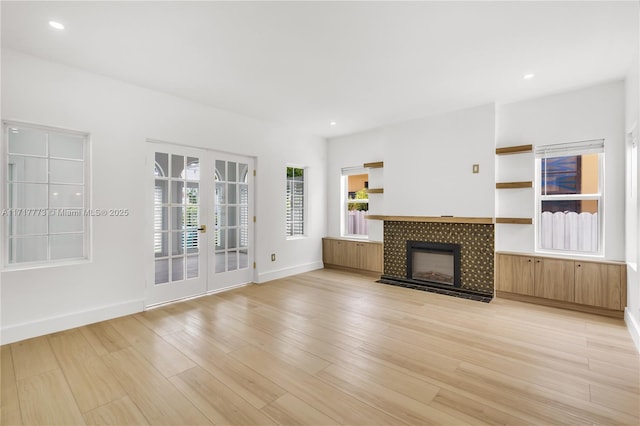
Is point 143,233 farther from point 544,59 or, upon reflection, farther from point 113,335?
point 544,59

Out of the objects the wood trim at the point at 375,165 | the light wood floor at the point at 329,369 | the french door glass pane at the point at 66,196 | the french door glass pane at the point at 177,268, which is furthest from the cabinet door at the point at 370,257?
the french door glass pane at the point at 66,196

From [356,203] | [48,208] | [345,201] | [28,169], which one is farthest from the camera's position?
[345,201]

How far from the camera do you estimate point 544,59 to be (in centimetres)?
306

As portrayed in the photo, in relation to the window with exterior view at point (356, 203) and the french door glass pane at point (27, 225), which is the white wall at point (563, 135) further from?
the french door glass pane at point (27, 225)

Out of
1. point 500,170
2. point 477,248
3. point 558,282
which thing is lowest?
point 558,282

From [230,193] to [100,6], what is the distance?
2.87 m

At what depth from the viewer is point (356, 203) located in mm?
6301

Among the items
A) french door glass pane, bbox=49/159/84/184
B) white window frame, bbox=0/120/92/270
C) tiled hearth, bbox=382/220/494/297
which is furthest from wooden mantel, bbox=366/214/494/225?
french door glass pane, bbox=49/159/84/184

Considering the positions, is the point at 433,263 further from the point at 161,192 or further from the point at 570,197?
the point at 161,192

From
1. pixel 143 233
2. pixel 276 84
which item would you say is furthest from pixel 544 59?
pixel 143 233

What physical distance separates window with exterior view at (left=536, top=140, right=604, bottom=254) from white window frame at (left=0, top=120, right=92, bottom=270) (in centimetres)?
562

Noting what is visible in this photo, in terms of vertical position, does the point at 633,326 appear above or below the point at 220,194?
below

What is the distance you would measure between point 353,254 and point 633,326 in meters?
3.84

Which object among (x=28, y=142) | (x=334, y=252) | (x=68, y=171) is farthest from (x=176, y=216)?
(x=334, y=252)
